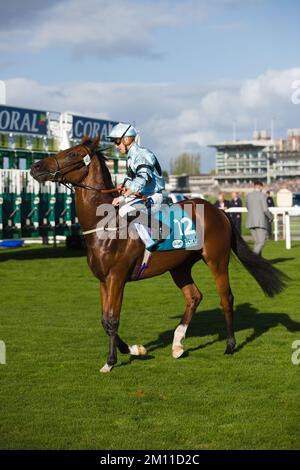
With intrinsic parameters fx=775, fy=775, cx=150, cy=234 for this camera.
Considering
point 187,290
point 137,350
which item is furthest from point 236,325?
point 137,350

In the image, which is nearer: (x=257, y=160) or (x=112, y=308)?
(x=112, y=308)

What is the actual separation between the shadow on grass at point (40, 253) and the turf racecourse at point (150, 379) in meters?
8.36

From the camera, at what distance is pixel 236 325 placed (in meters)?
10.0

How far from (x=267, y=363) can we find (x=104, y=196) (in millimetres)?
2332

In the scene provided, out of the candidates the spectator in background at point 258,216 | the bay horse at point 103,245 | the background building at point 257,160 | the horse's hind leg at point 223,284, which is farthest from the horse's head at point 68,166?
the background building at point 257,160

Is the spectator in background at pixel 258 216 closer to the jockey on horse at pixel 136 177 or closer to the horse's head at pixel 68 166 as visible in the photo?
the jockey on horse at pixel 136 177

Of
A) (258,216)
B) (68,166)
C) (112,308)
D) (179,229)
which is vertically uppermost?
(68,166)

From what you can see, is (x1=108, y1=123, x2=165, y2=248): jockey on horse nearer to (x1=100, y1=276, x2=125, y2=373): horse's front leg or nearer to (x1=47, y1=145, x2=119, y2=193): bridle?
A: (x1=47, y1=145, x2=119, y2=193): bridle

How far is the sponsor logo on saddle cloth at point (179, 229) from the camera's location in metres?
8.03

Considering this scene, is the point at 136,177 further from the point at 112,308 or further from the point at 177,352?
the point at 177,352

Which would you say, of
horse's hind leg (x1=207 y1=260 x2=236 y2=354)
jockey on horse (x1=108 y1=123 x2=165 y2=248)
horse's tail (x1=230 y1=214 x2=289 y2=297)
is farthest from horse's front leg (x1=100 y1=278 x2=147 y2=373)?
horse's tail (x1=230 y1=214 x2=289 y2=297)

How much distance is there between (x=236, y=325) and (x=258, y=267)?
1398mm

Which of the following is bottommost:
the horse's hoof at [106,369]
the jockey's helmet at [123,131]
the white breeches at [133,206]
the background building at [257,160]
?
the horse's hoof at [106,369]
